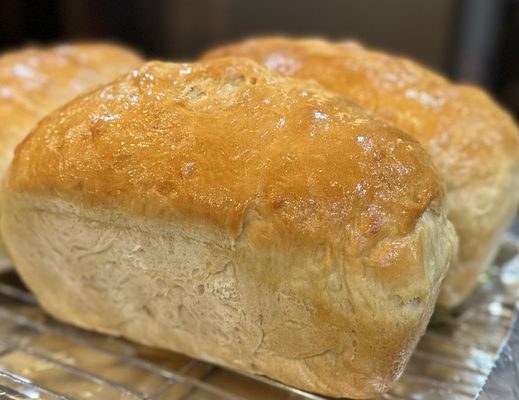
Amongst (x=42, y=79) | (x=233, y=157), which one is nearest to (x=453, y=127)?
(x=233, y=157)

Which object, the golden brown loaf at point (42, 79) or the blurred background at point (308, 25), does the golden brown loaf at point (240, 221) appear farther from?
the blurred background at point (308, 25)

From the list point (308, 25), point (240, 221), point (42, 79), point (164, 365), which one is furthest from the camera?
point (308, 25)

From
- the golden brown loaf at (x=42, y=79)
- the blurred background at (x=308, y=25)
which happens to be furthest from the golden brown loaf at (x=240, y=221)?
the blurred background at (x=308, y=25)

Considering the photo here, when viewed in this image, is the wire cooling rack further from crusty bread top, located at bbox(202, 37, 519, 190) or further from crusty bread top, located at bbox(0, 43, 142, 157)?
crusty bread top, located at bbox(0, 43, 142, 157)

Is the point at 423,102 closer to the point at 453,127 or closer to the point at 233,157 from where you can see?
the point at 453,127

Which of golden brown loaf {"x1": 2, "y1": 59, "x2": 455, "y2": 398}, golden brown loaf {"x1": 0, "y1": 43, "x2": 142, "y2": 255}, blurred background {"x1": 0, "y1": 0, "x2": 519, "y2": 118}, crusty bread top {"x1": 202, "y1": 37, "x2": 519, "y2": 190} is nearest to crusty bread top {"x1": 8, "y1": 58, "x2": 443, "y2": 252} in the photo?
golden brown loaf {"x1": 2, "y1": 59, "x2": 455, "y2": 398}

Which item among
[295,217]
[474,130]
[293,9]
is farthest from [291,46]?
[293,9]
